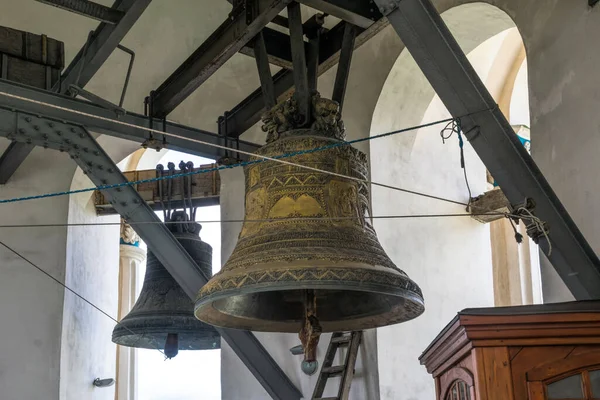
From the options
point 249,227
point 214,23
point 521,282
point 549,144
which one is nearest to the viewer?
point 249,227

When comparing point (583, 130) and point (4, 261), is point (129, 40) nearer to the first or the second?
point (4, 261)

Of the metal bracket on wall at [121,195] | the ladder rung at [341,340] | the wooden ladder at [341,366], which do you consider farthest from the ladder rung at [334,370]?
the metal bracket on wall at [121,195]

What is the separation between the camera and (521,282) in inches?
216

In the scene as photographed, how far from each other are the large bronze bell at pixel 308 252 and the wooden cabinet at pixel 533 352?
42 cm

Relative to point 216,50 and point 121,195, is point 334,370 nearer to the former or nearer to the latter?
point 121,195

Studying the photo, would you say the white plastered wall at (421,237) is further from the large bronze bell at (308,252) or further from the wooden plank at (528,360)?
the wooden plank at (528,360)

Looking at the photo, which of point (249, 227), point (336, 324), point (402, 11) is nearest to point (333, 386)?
point (336, 324)

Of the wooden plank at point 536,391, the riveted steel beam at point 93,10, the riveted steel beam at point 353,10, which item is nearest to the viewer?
the wooden plank at point 536,391

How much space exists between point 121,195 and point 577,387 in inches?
87.8

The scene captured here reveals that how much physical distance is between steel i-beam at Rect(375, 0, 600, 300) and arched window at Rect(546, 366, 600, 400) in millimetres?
351

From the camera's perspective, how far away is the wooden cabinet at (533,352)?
5.76 ft

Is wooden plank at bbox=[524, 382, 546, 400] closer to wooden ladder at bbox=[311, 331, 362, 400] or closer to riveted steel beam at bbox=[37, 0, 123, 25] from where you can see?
wooden ladder at bbox=[311, 331, 362, 400]

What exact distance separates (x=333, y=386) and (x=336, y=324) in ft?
4.08

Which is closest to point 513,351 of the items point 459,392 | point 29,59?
point 459,392
